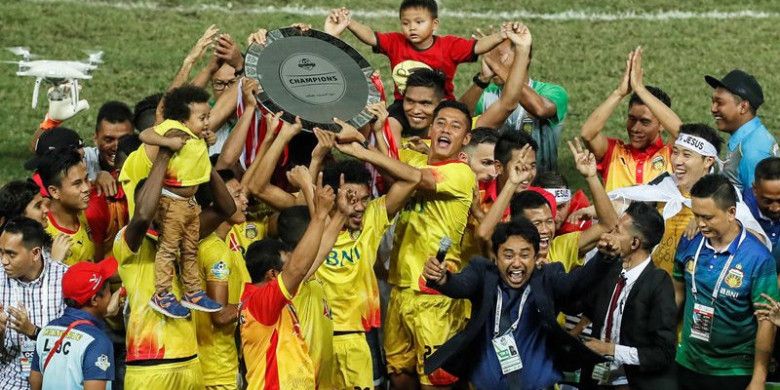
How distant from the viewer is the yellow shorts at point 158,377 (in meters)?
10.5

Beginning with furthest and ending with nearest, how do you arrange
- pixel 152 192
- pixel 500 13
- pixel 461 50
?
pixel 500 13 → pixel 461 50 → pixel 152 192

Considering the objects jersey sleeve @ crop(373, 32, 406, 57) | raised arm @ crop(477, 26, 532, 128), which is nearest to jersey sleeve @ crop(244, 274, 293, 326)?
raised arm @ crop(477, 26, 532, 128)

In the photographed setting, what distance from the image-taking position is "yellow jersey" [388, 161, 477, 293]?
11.5 m

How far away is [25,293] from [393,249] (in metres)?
2.59

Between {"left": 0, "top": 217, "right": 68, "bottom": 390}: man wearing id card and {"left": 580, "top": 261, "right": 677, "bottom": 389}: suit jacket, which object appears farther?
{"left": 0, "top": 217, "right": 68, "bottom": 390}: man wearing id card

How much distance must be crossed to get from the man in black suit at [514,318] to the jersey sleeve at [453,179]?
0.93m

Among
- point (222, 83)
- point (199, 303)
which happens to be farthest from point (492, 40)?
point (199, 303)

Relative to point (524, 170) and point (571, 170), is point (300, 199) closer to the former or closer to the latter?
point (524, 170)

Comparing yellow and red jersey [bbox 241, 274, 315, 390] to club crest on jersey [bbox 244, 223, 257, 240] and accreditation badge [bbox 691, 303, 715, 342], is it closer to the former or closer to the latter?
club crest on jersey [bbox 244, 223, 257, 240]

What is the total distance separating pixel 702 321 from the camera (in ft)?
36.5

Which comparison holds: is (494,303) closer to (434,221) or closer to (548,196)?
(434,221)

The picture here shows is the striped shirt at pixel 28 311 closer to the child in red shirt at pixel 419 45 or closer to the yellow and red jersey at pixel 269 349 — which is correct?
the yellow and red jersey at pixel 269 349

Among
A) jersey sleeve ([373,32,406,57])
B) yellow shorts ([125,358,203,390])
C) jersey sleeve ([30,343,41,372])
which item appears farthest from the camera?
jersey sleeve ([373,32,406,57])

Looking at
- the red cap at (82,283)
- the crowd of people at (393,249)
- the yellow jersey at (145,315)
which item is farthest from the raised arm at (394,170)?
the red cap at (82,283)
